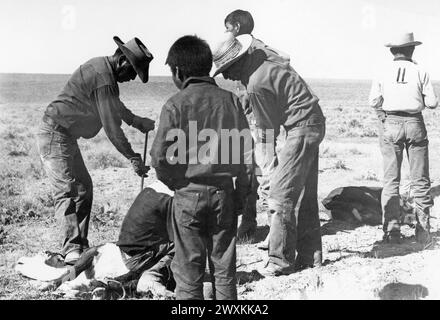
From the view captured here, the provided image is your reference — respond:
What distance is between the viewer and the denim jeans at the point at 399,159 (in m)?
6.18

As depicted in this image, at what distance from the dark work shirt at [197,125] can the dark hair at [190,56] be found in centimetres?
7

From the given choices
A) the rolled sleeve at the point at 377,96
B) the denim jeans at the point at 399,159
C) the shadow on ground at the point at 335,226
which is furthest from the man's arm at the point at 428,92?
the shadow on ground at the point at 335,226

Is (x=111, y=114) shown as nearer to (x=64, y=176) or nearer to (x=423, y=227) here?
(x=64, y=176)

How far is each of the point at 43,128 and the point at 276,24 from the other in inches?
209

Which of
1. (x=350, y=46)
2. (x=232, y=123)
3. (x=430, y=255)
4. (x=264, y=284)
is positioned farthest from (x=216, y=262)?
(x=350, y=46)

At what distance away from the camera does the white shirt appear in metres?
6.12

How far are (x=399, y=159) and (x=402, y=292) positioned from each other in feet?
6.30

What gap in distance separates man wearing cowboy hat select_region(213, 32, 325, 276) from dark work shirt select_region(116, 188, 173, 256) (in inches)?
43.1

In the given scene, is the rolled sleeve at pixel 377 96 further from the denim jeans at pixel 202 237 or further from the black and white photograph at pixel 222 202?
the denim jeans at pixel 202 237

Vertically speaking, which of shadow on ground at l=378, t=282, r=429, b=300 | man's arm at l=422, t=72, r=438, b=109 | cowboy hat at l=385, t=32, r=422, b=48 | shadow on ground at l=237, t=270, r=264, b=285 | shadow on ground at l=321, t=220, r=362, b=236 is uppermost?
cowboy hat at l=385, t=32, r=422, b=48

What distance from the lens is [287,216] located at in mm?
5246

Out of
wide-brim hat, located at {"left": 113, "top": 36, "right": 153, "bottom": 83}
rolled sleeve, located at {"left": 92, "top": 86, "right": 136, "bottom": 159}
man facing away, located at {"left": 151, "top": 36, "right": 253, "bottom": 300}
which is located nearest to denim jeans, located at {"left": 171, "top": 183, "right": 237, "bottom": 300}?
man facing away, located at {"left": 151, "top": 36, "right": 253, "bottom": 300}

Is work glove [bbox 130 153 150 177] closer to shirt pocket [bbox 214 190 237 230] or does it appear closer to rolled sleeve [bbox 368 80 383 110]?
shirt pocket [bbox 214 190 237 230]
